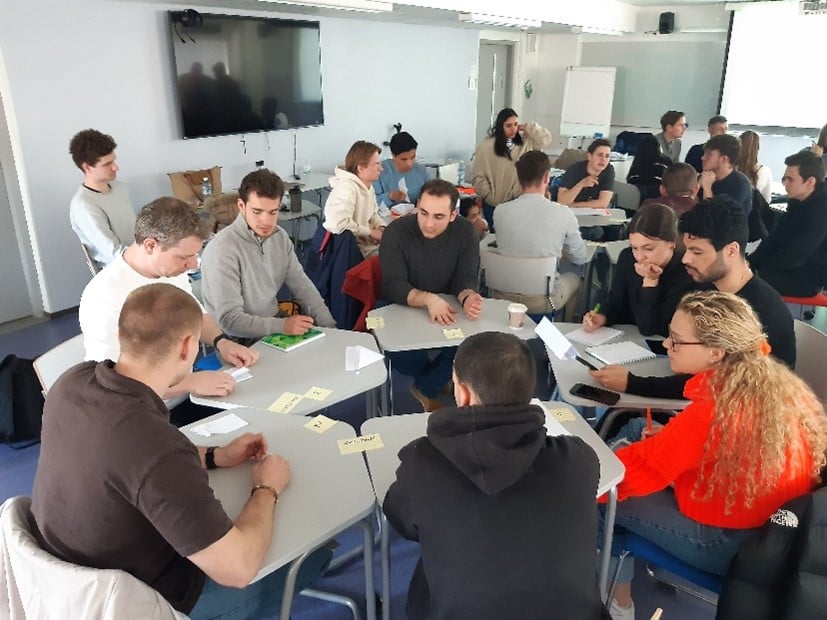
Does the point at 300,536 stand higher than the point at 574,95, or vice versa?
the point at 574,95

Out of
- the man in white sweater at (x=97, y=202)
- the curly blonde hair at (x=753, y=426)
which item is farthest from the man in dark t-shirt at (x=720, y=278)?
the man in white sweater at (x=97, y=202)

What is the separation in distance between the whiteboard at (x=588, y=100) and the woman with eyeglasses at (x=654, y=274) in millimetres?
7970

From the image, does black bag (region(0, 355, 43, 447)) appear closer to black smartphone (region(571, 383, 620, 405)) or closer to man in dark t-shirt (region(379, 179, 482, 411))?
man in dark t-shirt (region(379, 179, 482, 411))

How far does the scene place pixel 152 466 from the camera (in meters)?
1.38

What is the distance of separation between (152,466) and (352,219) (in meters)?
3.21

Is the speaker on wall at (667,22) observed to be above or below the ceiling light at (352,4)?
above

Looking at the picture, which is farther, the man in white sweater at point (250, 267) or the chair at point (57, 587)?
the man in white sweater at point (250, 267)

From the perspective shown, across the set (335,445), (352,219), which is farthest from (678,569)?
(352,219)

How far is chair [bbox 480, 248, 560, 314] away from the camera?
375 cm

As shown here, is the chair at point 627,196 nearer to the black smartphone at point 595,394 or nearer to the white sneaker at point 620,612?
the black smartphone at point 595,394

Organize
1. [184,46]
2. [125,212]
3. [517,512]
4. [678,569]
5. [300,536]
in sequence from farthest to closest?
[184,46] → [125,212] → [678,569] → [300,536] → [517,512]

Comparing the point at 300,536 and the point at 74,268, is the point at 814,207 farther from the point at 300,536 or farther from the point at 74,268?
the point at 74,268

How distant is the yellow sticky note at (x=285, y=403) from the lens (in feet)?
7.40

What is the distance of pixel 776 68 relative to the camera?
8883mm
